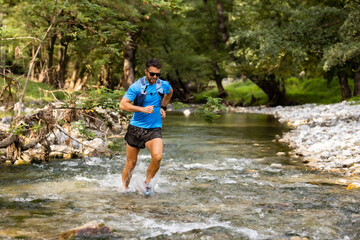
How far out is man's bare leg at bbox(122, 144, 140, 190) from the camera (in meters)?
7.01

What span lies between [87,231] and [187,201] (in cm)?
213

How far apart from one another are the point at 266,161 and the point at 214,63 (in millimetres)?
32075

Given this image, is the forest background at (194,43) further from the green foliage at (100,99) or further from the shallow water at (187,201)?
the shallow water at (187,201)

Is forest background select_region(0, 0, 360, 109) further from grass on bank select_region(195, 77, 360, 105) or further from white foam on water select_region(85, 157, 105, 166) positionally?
white foam on water select_region(85, 157, 105, 166)

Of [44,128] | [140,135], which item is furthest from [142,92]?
[44,128]

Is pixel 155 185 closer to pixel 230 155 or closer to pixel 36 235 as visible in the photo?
pixel 36 235

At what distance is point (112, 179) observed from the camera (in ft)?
27.7

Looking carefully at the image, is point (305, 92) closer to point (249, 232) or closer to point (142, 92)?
point (142, 92)

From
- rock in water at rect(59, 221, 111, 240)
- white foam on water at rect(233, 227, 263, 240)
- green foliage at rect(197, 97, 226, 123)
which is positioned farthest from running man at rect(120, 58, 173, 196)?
white foam on water at rect(233, 227, 263, 240)

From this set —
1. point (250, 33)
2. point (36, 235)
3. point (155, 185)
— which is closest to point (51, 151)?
point (155, 185)

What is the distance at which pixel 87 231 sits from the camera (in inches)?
196

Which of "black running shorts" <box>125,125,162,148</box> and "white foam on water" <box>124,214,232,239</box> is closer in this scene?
"white foam on water" <box>124,214,232,239</box>

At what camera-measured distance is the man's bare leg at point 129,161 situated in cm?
701

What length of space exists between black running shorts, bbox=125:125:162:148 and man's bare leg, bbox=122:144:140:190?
142 millimetres
